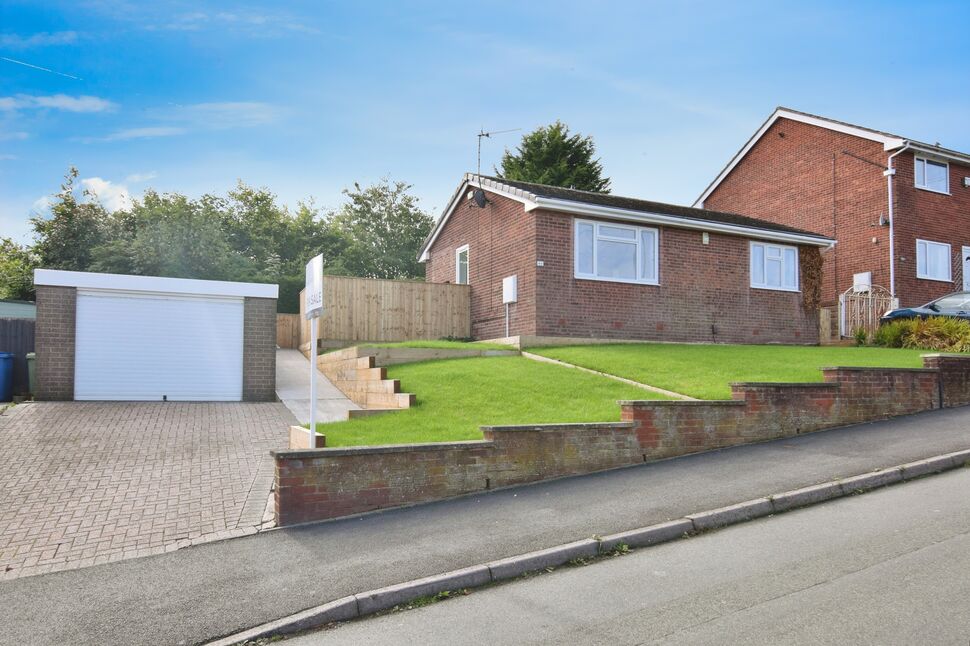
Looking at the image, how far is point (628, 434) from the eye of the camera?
29.9 ft

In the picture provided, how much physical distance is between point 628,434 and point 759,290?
12.1 m

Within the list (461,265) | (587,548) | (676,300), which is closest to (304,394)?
(461,265)

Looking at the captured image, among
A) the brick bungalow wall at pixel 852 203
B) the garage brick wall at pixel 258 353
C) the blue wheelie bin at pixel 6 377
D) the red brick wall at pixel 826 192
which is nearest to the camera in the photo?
the blue wheelie bin at pixel 6 377

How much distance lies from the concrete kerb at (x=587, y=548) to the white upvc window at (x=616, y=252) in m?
9.80

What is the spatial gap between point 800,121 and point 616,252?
535 inches

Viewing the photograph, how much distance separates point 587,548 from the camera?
625cm

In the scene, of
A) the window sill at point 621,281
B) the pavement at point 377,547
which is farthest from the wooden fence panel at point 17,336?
the window sill at point 621,281

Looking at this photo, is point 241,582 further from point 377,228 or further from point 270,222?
point 377,228

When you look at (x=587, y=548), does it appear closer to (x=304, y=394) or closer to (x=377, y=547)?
(x=377, y=547)

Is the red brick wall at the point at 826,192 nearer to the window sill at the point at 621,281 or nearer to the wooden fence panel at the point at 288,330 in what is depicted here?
the window sill at the point at 621,281

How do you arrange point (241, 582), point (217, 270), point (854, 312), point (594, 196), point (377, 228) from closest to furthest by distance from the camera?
point (241, 582) → point (594, 196) → point (854, 312) → point (217, 270) → point (377, 228)

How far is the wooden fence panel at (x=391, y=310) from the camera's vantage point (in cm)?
1858

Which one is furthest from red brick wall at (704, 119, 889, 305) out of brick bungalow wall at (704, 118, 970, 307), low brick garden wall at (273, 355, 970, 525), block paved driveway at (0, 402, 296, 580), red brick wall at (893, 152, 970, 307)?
block paved driveway at (0, 402, 296, 580)

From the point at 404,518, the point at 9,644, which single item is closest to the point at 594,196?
the point at 404,518
